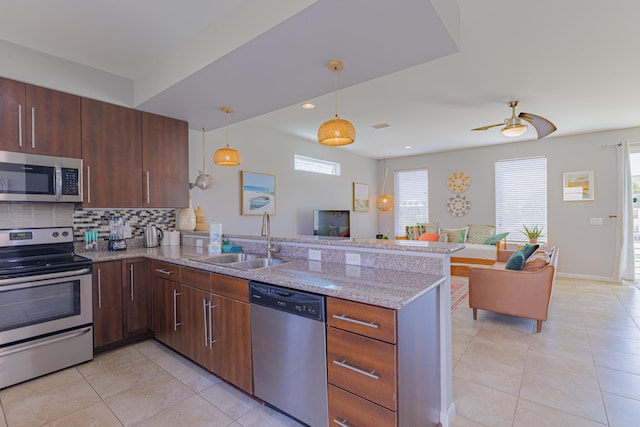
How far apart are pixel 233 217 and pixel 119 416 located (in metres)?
2.89

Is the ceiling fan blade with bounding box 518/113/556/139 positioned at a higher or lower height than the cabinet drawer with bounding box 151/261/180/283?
higher

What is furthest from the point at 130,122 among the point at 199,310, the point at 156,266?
the point at 199,310

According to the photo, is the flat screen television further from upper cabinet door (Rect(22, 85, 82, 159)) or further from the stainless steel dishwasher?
the stainless steel dishwasher

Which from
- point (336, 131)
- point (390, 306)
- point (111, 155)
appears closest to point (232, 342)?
point (390, 306)

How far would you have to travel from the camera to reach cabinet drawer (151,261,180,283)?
8.50 feet

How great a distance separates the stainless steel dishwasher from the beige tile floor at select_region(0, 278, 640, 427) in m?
0.22

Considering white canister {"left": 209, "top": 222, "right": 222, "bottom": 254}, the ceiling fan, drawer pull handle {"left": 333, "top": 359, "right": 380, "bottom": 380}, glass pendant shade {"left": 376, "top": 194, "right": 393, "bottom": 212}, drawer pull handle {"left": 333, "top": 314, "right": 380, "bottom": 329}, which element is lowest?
drawer pull handle {"left": 333, "top": 359, "right": 380, "bottom": 380}

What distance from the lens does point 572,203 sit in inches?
227

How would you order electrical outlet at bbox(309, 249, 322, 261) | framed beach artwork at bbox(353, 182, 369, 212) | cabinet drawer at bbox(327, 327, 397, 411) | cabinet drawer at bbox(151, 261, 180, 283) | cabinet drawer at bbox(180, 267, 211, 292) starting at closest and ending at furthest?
cabinet drawer at bbox(327, 327, 397, 411)
cabinet drawer at bbox(180, 267, 211, 292)
electrical outlet at bbox(309, 249, 322, 261)
cabinet drawer at bbox(151, 261, 180, 283)
framed beach artwork at bbox(353, 182, 369, 212)

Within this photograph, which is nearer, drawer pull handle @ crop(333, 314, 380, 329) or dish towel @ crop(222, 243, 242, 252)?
drawer pull handle @ crop(333, 314, 380, 329)

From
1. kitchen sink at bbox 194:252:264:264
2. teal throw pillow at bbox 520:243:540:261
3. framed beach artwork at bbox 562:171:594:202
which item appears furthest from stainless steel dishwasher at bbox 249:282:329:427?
framed beach artwork at bbox 562:171:594:202

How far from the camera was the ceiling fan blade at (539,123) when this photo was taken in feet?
12.1

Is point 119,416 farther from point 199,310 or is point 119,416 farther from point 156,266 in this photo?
point 156,266

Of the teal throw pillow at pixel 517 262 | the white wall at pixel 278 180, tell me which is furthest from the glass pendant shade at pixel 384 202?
the teal throw pillow at pixel 517 262
